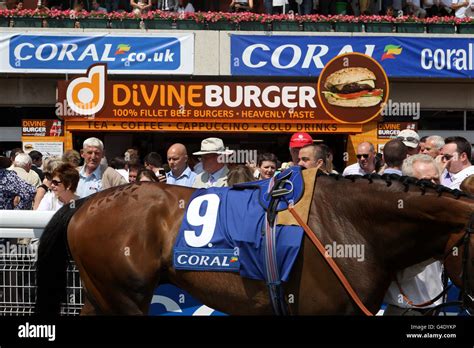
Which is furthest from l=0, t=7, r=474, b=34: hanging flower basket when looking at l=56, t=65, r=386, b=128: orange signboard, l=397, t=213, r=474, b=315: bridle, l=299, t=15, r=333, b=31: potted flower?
l=397, t=213, r=474, b=315: bridle

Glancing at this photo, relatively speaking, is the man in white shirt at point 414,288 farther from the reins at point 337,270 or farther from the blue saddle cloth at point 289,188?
the blue saddle cloth at point 289,188

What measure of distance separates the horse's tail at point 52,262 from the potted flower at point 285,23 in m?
13.0

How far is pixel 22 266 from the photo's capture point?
5.11m

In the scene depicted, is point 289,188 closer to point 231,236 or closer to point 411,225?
point 231,236

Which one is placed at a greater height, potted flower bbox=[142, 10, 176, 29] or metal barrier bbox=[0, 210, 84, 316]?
potted flower bbox=[142, 10, 176, 29]

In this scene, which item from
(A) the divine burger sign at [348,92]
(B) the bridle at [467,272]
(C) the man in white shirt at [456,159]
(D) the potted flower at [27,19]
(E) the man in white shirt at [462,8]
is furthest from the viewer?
(E) the man in white shirt at [462,8]

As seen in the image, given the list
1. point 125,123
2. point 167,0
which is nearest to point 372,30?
point 167,0

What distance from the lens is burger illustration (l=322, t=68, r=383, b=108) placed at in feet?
33.4

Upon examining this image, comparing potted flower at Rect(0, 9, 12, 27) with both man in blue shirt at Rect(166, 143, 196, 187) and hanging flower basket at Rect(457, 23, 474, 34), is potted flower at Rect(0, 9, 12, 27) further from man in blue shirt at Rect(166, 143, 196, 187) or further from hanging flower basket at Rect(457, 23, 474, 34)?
man in blue shirt at Rect(166, 143, 196, 187)

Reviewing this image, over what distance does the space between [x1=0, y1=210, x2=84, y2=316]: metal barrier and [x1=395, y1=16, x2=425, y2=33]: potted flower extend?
44.6 feet

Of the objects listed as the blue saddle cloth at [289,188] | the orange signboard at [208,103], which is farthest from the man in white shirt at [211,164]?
the orange signboard at [208,103]

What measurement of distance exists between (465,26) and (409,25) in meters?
1.31

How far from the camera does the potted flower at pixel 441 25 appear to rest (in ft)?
56.8

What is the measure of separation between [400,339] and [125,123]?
9.93 meters
